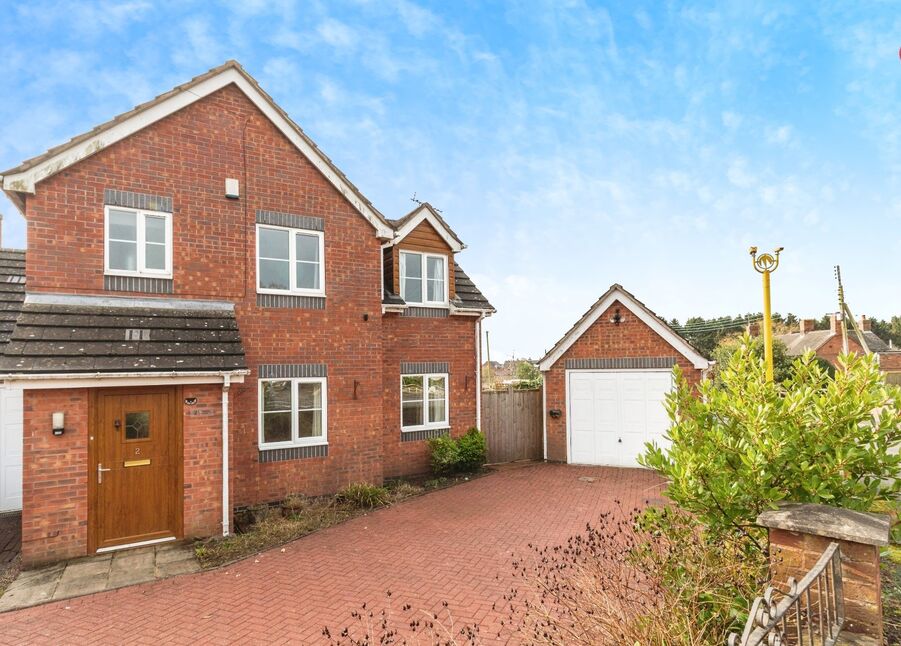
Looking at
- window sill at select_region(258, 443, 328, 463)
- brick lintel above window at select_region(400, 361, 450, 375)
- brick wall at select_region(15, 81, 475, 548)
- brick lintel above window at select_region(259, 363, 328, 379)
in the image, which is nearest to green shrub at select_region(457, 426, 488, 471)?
brick lintel above window at select_region(400, 361, 450, 375)

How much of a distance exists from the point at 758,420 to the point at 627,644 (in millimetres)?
1914

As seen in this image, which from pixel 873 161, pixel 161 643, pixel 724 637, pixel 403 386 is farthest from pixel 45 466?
pixel 873 161

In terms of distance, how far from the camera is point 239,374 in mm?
8312

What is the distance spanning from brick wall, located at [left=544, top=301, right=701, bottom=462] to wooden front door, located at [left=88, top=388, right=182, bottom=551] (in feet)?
32.9

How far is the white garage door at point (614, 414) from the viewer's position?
13305 mm

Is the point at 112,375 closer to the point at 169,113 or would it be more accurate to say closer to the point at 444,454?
the point at 169,113

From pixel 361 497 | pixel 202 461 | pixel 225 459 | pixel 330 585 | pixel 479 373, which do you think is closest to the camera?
pixel 330 585

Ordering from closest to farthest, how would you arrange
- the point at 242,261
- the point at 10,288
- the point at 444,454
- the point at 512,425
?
1. the point at 242,261
2. the point at 10,288
3. the point at 444,454
4. the point at 512,425

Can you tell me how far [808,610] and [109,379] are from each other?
8.73m

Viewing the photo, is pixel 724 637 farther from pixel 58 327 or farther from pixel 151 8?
pixel 151 8

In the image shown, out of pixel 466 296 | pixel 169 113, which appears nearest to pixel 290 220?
pixel 169 113

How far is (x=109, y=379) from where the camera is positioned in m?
7.43

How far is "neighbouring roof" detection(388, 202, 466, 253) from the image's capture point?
12516 mm

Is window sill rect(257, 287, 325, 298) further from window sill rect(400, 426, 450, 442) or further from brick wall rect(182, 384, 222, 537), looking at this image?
window sill rect(400, 426, 450, 442)
